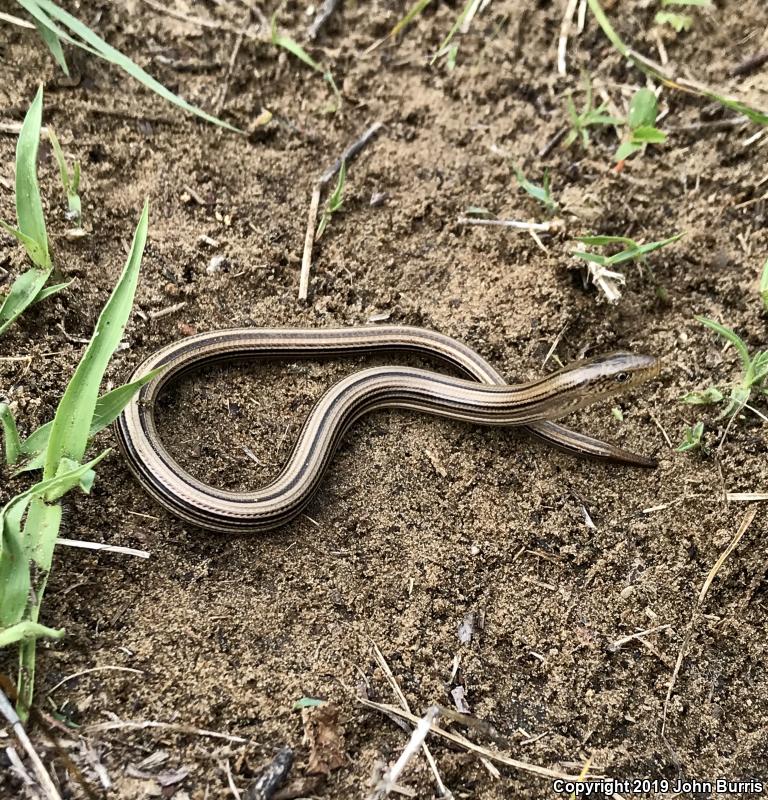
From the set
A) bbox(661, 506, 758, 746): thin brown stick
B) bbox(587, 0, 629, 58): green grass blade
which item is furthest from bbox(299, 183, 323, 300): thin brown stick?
bbox(661, 506, 758, 746): thin brown stick

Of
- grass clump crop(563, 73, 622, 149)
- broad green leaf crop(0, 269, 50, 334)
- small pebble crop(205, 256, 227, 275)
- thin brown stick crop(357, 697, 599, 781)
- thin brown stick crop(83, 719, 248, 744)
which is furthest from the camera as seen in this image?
grass clump crop(563, 73, 622, 149)

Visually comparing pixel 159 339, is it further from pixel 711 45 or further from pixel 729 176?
pixel 711 45

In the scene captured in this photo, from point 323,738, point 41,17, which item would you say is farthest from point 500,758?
point 41,17

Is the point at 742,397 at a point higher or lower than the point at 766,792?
higher

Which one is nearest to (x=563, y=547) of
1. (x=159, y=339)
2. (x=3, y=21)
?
(x=159, y=339)

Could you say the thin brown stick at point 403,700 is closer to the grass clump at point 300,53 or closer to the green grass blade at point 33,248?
the green grass blade at point 33,248

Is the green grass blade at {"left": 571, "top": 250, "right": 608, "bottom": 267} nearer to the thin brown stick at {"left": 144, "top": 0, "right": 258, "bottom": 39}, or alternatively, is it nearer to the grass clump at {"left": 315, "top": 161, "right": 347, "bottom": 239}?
the grass clump at {"left": 315, "top": 161, "right": 347, "bottom": 239}

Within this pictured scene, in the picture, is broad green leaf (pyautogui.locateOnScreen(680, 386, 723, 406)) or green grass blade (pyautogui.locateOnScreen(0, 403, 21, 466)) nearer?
green grass blade (pyautogui.locateOnScreen(0, 403, 21, 466))

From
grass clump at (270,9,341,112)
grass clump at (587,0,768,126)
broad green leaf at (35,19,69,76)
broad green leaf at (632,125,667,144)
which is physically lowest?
broad green leaf at (35,19,69,76)
